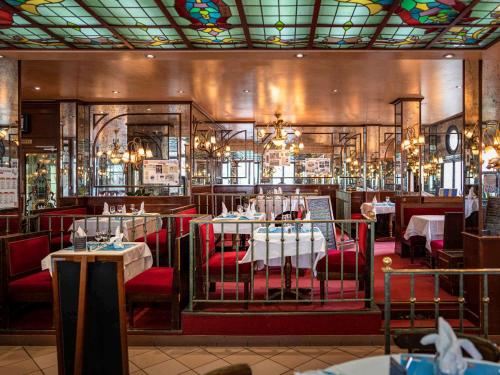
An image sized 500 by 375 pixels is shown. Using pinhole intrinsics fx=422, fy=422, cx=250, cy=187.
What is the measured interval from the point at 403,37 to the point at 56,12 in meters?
4.15

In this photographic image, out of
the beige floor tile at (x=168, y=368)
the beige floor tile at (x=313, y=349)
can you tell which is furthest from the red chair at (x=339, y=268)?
the beige floor tile at (x=168, y=368)

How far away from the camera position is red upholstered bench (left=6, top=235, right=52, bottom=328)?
4.45 metres

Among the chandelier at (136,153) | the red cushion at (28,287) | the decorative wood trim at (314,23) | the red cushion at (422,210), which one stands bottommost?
the red cushion at (28,287)

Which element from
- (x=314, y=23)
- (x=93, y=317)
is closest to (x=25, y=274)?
(x=93, y=317)

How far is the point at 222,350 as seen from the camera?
4.23m

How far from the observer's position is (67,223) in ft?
26.7

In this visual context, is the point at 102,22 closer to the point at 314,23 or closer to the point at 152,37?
the point at 152,37

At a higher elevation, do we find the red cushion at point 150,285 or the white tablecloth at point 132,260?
the white tablecloth at point 132,260

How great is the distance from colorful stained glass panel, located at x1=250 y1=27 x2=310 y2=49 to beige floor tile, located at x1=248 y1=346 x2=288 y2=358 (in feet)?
11.9

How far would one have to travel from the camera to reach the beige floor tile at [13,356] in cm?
398

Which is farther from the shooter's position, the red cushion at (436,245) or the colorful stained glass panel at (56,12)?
the red cushion at (436,245)

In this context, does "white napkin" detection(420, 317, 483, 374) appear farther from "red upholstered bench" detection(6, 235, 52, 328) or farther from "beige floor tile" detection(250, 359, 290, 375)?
"red upholstered bench" detection(6, 235, 52, 328)

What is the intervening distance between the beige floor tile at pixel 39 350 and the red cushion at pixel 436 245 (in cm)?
535

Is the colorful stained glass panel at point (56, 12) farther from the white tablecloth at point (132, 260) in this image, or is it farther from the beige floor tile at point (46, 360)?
the beige floor tile at point (46, 360)
